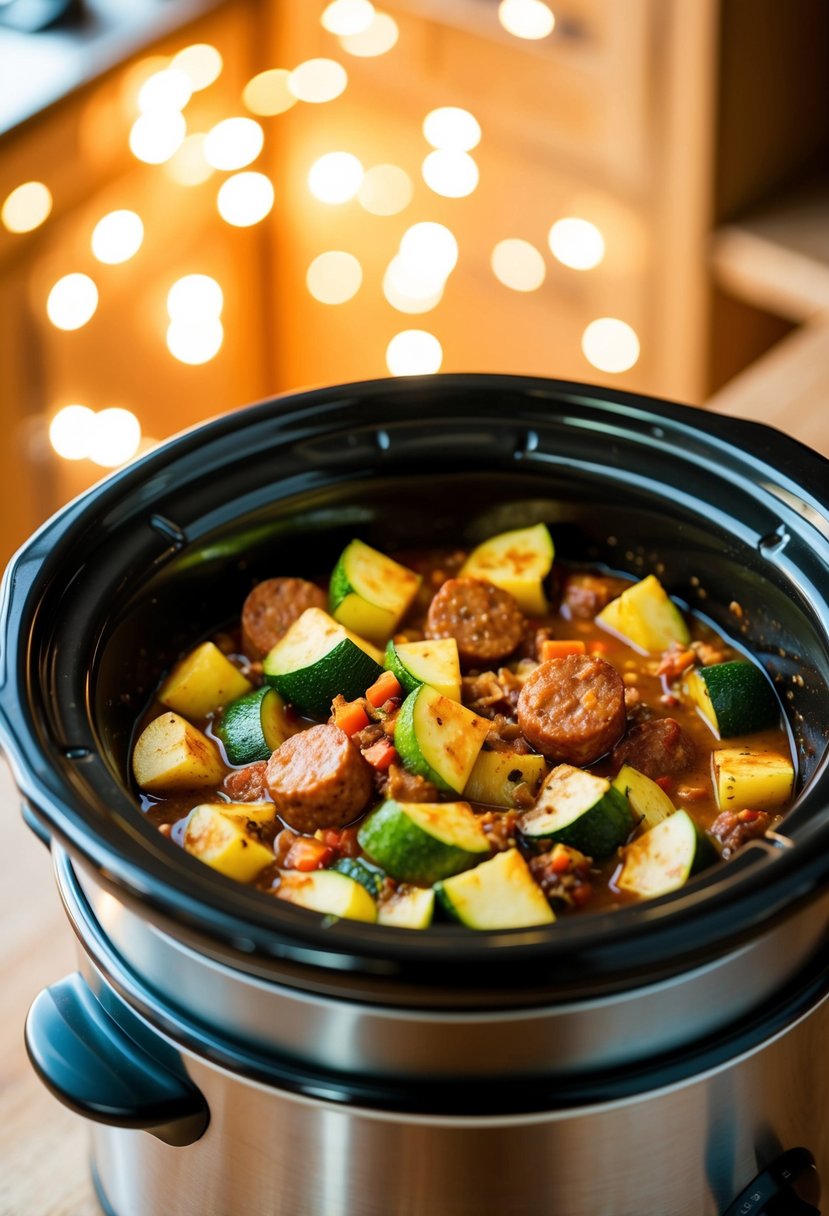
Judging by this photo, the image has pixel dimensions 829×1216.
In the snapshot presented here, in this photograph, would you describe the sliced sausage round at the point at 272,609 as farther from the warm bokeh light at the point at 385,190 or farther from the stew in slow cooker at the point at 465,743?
the warm bokeh light at the point at 385,190

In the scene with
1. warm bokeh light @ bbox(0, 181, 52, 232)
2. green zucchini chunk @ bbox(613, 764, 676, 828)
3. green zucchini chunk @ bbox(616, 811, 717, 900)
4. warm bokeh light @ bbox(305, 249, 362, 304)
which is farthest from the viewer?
warm bokeh light @ bbox(305, 249, 362, 304)

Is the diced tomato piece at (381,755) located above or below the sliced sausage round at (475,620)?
below

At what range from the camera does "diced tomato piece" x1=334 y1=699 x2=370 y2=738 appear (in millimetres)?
1435

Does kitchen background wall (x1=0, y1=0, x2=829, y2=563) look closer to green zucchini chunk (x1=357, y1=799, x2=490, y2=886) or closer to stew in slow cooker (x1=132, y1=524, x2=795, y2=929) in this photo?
stew in slow cooker (x1=132, y1=524, x2=795, y2=929)

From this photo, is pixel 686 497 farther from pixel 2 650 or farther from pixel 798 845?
pixel 2 650

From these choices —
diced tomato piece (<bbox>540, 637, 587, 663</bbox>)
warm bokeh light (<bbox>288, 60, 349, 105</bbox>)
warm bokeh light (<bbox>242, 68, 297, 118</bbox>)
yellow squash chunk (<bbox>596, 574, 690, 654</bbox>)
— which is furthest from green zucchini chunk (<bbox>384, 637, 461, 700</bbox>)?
warm bokeh light (<bbox>242, 68, 297, 118</bbox>)

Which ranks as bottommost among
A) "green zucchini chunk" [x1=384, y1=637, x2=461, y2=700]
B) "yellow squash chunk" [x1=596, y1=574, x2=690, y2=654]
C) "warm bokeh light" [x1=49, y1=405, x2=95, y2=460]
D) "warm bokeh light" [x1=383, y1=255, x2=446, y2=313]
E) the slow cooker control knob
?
the slow cooker control knob

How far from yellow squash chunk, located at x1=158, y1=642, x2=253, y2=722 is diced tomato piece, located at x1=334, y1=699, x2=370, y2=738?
0.15 meters

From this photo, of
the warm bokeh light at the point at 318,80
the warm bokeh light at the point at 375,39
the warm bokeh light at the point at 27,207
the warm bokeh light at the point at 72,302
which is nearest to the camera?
the warm bokeh light at the point at 27,207

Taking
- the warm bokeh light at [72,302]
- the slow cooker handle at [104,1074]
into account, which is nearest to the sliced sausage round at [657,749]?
the slow cooker handle at [104,1074]

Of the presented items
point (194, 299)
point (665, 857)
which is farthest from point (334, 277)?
point (665, 857)

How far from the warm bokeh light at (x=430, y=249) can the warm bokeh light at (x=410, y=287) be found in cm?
1

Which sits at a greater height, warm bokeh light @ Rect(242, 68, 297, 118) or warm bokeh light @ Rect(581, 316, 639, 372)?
warm bokeh light @ Rect(242, 68, 297, 118)

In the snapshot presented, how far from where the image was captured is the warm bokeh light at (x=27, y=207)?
118 inches
